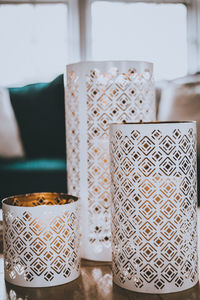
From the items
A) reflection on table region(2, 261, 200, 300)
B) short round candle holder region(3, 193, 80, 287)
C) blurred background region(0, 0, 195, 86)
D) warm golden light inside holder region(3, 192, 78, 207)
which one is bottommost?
reflection on table region(2, 261, 200, 300)

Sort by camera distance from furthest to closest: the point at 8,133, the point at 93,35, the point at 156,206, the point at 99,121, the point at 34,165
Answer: the point at 93,35, the point at 8,133, the point at 34,165, the point at 99,121, the point at 156,206

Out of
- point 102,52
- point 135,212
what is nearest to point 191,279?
point 135,212

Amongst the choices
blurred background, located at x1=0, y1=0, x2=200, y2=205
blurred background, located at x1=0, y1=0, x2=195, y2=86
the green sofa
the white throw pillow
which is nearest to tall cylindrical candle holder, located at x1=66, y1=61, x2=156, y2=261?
the green sofa

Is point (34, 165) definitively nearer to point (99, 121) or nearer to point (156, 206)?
point (99, 121)

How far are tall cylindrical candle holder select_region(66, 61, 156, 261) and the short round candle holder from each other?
107 millimetres

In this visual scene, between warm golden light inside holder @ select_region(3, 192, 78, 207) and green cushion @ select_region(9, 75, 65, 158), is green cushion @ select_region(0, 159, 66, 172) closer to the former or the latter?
green cushion @ select_region(9, 75, 65, 158)

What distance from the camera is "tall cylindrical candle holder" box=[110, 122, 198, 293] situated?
621 millimetres

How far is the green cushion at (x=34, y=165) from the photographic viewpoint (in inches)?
76.0

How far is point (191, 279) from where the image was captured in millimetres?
647

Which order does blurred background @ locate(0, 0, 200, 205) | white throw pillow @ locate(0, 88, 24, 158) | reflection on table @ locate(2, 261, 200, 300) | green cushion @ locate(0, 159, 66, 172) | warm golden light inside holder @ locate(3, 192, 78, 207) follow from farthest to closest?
blurred background @ locate(0, 0, 200, 205), white throw pillow @ locate(0, 88, 24, 158), green cushion @ locate(0, 159, 66, 172), warm golden light inside holder @ locate(3, 192, 78, 207), reflection on table @ locate(2, 261, 200, 300)

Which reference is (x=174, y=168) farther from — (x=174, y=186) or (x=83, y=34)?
(x=83, y=34)

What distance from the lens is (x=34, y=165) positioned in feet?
6.46

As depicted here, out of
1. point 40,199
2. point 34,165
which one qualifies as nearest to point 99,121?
point 40,199

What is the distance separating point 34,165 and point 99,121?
1246 millimetres
